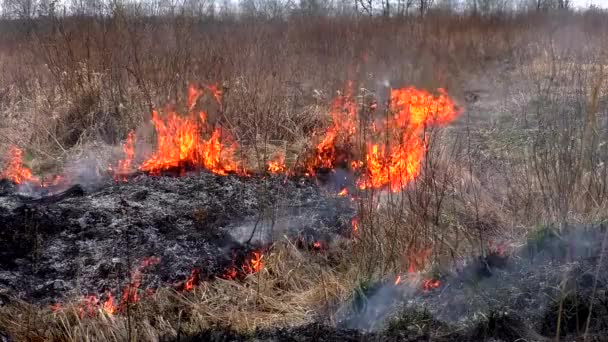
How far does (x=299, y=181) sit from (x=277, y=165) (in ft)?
1.48

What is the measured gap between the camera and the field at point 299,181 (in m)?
3.24

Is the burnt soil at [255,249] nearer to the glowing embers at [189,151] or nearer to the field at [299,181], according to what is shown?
the field at [299,181]

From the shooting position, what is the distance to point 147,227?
15.1 ft

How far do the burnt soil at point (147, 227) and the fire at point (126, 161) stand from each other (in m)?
0.28

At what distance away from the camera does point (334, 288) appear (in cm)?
375

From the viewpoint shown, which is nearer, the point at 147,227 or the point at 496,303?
the point at 496,303

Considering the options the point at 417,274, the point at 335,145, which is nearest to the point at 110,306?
the point at 417,274

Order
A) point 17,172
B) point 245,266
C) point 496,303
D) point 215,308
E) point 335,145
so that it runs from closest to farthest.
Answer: point 496,303 → point 215,308 → point 245,266 → point 17,172 → point 335,145

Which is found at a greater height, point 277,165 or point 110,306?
point 277,165

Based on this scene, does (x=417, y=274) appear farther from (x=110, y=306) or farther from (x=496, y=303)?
(x=110, y=306)

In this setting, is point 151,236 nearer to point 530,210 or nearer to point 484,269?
point 484,269

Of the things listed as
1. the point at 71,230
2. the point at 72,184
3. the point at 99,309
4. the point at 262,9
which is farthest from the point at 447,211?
the point at 262,9

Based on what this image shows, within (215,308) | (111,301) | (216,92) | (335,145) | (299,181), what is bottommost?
(215,308)

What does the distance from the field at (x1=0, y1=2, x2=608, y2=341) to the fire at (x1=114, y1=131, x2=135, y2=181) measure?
1.4 inches
